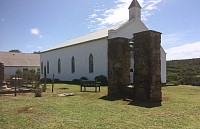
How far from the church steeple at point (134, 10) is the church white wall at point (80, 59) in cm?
596

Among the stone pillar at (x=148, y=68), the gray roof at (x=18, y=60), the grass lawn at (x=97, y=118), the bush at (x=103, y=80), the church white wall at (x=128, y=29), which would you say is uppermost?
the church white wall at (x=128, y=29)

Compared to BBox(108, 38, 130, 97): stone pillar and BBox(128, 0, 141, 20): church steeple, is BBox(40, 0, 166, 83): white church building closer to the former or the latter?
BBox(128, 0, 141, 20): church steeple

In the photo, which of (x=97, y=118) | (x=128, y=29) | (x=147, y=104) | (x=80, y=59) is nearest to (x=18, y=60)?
(x=80, y=59)

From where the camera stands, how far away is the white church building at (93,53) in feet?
91.4

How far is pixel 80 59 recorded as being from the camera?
33188 millimetres

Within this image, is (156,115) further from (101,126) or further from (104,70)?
(104,70)

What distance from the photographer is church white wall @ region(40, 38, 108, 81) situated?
28.3 meters

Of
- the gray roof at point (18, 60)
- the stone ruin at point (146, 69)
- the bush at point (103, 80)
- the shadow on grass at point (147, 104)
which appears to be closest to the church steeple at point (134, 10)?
the bush at point (103, 80)

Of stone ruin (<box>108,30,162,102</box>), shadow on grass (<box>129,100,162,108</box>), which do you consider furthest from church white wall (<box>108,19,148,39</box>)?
shadow on grass (<box>129,100,162,108</box>)

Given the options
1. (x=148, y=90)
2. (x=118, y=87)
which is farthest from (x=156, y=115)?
(x=118, y=87)

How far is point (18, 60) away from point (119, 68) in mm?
44914

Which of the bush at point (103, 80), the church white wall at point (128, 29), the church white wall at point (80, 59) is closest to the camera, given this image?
the bush at point (103, 80)

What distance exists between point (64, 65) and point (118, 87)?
24.5 m

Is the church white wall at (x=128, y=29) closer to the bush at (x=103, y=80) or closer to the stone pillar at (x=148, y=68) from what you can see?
the bush at (x=103, y=80)
